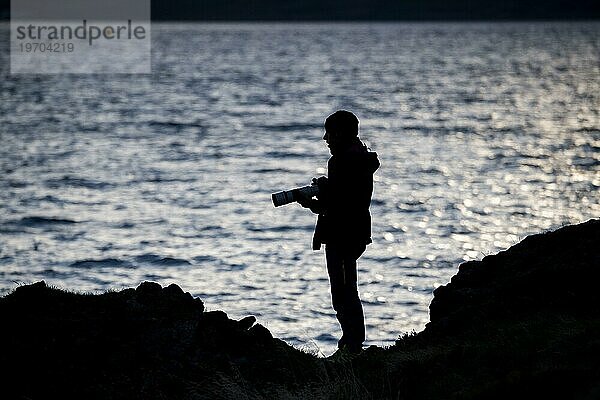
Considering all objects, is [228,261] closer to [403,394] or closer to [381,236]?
[381,236]

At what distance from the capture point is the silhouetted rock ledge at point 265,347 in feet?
32.0

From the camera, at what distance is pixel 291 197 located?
35.3 feet

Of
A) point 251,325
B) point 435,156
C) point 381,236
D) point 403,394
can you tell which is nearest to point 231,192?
point 381,236

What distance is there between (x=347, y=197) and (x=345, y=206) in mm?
114

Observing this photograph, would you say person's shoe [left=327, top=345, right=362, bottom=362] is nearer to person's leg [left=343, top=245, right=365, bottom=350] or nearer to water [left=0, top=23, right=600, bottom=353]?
person's leg [left=343, top=245, right=365, bottom=350]

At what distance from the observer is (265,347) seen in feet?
37.7

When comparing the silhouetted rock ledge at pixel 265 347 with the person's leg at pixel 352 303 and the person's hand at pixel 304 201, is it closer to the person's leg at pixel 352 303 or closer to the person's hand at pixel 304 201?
the person's leg at pixel 352 303

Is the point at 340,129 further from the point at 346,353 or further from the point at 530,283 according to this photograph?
the point at 530,283

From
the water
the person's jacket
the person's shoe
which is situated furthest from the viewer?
the water

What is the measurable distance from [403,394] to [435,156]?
128 feet

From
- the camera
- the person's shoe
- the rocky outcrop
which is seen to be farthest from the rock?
the rocky outcrop

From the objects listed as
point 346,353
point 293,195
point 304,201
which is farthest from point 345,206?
point 346,353

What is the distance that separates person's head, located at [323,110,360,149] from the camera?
34.3 feet

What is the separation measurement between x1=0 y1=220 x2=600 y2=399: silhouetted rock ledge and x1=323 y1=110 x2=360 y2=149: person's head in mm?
2449
